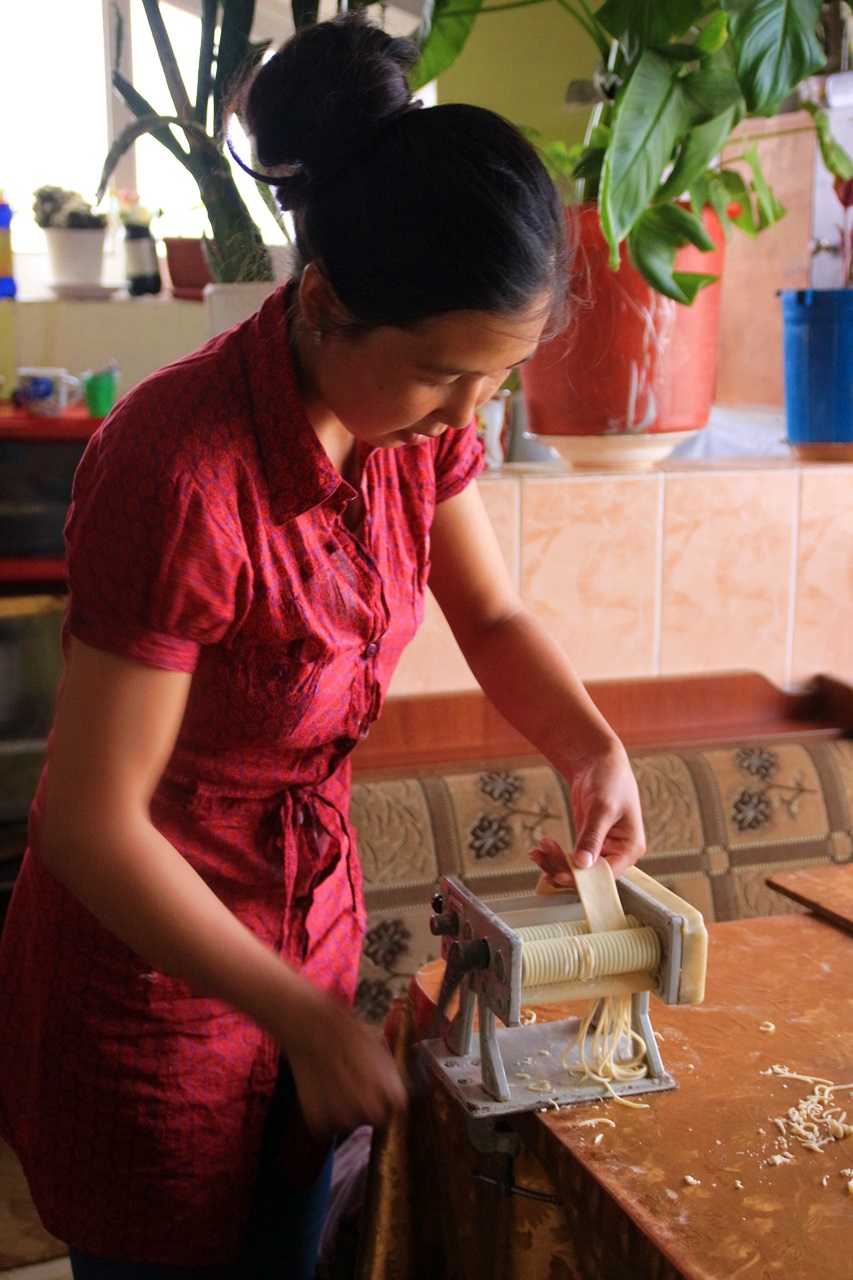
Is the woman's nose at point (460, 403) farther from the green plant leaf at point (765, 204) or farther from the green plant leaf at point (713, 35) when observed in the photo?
the green plant leaf at point (765, 204)

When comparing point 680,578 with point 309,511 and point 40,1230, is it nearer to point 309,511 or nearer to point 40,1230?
point 309,511

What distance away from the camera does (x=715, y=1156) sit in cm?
96

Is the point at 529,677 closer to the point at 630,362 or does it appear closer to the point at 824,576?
the point at 630,362

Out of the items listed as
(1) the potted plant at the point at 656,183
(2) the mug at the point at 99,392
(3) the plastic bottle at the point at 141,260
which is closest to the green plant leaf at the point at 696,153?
(1) the potted plant at the point at 656,183

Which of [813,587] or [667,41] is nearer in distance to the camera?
[667,41]

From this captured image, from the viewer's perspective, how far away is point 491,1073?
1.04 m

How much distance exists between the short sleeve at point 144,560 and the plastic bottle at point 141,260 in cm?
191

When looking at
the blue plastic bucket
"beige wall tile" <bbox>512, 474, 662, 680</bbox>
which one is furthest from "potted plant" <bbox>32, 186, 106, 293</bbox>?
the blue plastic bucket

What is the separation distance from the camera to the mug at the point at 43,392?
87.7 inches

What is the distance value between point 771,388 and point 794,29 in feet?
3.47

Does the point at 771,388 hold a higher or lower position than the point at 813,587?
higher

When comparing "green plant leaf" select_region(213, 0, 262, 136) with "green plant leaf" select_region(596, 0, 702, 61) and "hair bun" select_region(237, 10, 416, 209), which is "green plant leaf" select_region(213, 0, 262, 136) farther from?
"hair bun" select_region(237, 10, 416, 209)

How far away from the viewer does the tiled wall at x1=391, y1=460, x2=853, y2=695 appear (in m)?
2.25

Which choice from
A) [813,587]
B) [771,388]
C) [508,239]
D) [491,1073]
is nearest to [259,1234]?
[491,1073]
